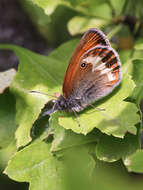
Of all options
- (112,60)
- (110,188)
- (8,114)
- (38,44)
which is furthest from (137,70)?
(38,44)

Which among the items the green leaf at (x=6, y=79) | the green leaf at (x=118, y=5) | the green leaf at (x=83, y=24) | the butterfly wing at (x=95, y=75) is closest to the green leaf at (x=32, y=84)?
the green leaf at (x=6, y=79)

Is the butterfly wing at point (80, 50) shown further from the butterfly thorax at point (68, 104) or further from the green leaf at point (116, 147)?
the green leaf at point (116, 147)

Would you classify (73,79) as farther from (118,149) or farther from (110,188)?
(110,188)

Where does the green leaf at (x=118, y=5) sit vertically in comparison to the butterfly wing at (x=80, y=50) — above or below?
below

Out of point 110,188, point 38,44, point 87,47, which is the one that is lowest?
point 38,44

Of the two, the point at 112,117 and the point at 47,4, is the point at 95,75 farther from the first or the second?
the point at 47,4
